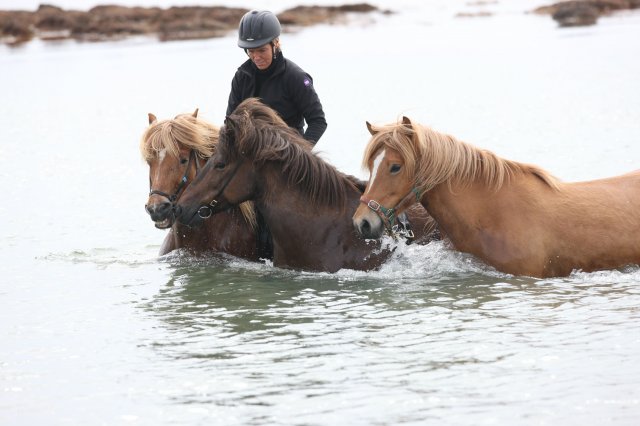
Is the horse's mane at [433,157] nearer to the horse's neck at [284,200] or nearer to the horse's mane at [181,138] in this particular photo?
the horse's neck at [284,200]

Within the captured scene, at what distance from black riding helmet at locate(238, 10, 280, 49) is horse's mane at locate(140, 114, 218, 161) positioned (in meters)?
0.86

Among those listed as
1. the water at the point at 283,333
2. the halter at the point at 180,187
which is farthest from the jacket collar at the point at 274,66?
the halter at the point at 180,187

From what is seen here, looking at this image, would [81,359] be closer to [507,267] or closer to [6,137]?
[507,267]

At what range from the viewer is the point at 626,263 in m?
8.55

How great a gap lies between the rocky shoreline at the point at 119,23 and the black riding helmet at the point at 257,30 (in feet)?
199

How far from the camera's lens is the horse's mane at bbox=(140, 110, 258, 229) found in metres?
9.12

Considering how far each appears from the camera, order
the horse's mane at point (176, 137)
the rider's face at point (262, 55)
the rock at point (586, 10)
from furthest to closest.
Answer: the rock at point (586, 10) < the rider's face at point (262, 55) < the horse's mane at point (176, 137)

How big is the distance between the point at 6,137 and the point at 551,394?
78.7 ft

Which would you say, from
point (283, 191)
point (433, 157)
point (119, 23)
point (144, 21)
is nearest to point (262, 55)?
point (283, 191)

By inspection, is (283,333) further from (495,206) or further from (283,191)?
(495,206)

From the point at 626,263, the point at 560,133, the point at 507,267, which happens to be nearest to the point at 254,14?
the point at 507,267

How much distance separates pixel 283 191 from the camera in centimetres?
891

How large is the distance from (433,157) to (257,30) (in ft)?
7.10

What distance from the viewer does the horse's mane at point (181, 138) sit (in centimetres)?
912
